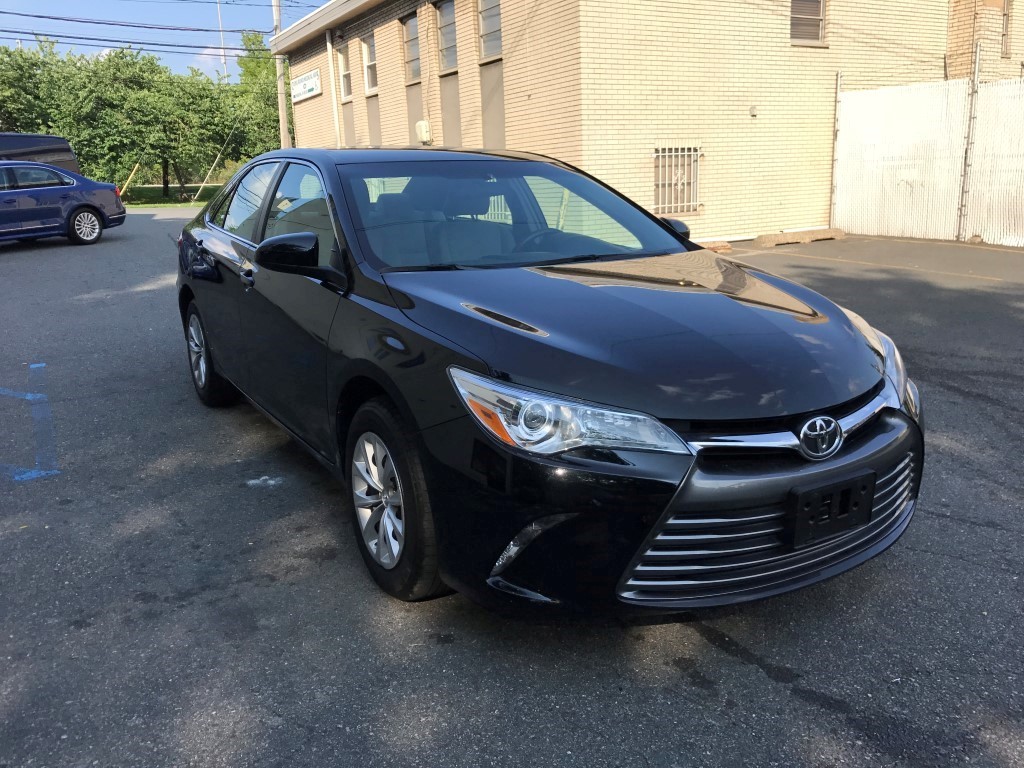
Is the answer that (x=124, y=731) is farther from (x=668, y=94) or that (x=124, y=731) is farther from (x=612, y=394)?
(x=668, y=94)

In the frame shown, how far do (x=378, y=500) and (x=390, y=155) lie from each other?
1822 millimetres

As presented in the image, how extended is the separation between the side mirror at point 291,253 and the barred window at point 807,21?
14.0m

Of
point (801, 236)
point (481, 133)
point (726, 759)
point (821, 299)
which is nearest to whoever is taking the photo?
point (726, 759)

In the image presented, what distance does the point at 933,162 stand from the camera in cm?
1442

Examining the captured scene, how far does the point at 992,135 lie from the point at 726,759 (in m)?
14.0

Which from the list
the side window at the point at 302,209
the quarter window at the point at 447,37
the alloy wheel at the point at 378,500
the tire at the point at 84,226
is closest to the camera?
the alloy wheel at the point at 378,500

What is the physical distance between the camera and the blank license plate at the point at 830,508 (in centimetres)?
252

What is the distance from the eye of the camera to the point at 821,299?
351cm

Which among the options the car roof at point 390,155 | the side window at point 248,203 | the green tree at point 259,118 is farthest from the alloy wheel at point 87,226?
the green tree at point 259,118

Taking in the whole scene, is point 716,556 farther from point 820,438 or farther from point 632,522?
point 820,438

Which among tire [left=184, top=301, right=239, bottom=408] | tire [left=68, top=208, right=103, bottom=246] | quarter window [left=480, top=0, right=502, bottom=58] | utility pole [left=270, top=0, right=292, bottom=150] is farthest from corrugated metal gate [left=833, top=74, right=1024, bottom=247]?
utility pole [left=270, top=0, right=292, bottom=150]

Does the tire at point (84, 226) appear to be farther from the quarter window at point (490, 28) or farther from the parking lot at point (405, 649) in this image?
the parking lot at point (405, 649)

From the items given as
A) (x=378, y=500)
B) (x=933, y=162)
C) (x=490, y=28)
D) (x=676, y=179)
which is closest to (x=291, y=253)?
(x=378, y=500)

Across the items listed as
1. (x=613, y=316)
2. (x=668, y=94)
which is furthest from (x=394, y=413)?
(x=668, y=94)
